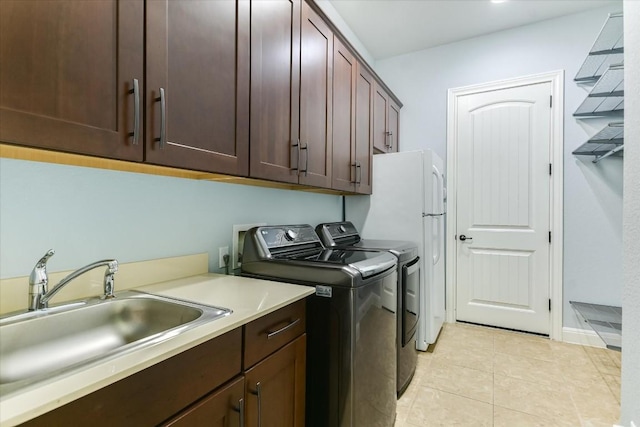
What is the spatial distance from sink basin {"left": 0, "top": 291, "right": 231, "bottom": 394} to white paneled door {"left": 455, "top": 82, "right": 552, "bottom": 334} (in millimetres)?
2936

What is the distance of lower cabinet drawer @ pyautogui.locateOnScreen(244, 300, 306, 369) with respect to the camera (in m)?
0.97

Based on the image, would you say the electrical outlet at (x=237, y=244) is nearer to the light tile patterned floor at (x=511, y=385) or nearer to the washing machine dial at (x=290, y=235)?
the washing machine dial at (x=290, y=235)

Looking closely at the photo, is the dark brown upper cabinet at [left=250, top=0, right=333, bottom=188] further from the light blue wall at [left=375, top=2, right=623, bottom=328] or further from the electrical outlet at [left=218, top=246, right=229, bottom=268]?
the light blue wall at [left=375, top=2, right=623, bottom=328]

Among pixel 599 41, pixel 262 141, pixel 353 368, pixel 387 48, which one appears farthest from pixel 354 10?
pixel 353 368

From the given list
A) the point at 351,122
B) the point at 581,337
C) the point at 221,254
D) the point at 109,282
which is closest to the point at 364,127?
the point at 351,122

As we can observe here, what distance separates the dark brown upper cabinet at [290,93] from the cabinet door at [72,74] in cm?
52

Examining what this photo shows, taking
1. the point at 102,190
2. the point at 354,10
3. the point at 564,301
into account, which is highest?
the point at 354,10

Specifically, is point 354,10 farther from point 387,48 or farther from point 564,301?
point 564,301

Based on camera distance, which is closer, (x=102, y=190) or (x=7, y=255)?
(x=7, y=255)

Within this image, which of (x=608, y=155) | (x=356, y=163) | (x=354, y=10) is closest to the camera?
(x=356, y=163)

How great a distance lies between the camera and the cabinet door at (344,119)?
2056 mm

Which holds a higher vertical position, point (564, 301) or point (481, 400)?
point (564, 301)

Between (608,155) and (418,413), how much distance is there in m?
2.57

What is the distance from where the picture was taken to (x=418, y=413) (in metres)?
1.82
